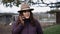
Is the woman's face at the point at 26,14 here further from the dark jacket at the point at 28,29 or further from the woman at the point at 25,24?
the dark jacket at the point at 28,29

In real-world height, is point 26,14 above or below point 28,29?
above

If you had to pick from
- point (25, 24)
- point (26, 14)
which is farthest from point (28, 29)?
point (26, 14)

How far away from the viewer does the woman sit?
357cm

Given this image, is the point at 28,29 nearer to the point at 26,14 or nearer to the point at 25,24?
the point at 25,24

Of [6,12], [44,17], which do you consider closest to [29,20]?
[44,17]

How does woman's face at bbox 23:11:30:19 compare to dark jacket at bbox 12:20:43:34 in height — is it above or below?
Result: above

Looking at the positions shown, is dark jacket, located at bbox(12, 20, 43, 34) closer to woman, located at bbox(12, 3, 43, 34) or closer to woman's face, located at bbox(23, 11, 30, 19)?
woman, located at bbox(12, 3, 43, 34)

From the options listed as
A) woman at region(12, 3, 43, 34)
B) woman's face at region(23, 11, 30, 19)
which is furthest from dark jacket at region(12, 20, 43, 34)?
woman's face at region(23, 11, 30, 19)

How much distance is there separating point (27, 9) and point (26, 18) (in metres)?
0.13

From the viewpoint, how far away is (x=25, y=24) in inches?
143

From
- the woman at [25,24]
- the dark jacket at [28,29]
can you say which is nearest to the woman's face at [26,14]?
the woman at [25,24]

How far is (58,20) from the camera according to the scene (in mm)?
26203

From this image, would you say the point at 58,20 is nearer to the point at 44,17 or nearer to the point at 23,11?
the point at 44,17

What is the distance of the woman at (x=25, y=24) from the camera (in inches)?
141
